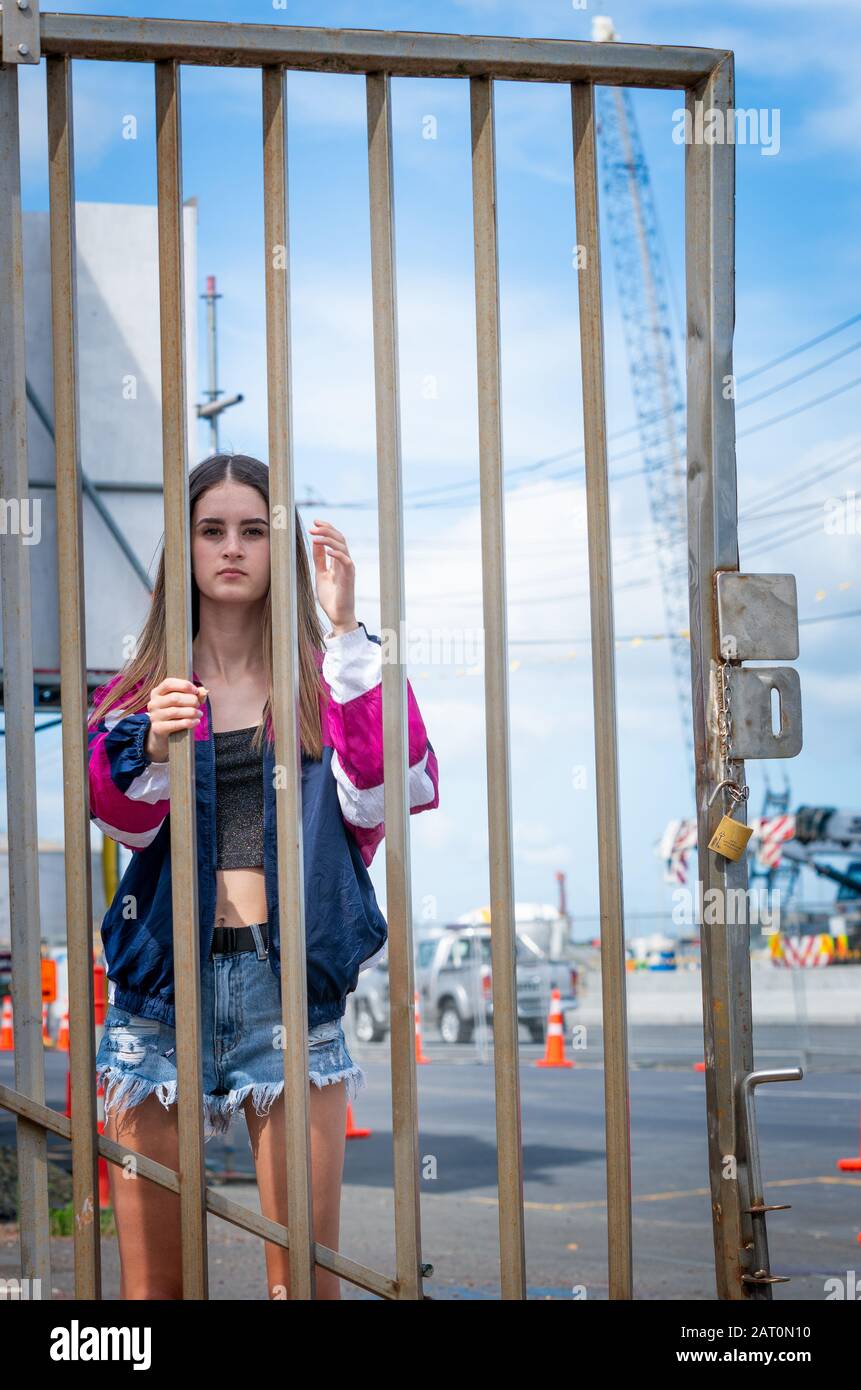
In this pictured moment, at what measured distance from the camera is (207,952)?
3.00 meters

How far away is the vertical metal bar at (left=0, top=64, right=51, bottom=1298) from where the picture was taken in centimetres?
291

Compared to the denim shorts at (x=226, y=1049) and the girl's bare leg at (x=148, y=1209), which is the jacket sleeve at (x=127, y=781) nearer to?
the denim shorts at (x=226, y=1049)

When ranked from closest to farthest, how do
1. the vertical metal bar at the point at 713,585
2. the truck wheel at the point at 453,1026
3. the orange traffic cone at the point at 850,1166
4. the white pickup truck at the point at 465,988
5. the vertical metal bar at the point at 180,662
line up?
1. the vertical metal bar at the point at 180,662
2. the vertical metal bar at the point at 713,585
3. the orange traffic cone at the point at 850,1166
4. the white pickup truck at the point at 465,988
5. the truck wheel at the point at 453,1026

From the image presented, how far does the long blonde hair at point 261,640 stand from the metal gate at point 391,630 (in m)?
0.10

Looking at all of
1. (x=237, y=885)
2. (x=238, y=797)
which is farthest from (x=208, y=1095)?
(x=238, y=797)

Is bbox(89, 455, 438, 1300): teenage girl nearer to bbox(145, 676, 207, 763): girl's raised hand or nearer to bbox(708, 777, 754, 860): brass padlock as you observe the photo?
bbox(145, 676, 207, 763): girl's raised hand

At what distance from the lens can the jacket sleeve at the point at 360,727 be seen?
119 inches

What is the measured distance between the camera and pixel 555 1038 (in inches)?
693

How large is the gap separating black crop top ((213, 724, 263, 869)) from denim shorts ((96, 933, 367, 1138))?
18 centimetres

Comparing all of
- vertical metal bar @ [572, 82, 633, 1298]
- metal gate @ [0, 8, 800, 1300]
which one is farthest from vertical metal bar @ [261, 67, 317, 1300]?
vertical metal bar @ [572, 82, 633, 1298]

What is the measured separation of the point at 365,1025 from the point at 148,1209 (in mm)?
21916

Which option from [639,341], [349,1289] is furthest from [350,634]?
[639,341]

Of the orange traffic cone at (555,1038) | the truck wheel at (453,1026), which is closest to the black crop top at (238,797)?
the orange traffic cone at (555,1038)

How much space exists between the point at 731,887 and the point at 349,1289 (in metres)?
4.40
